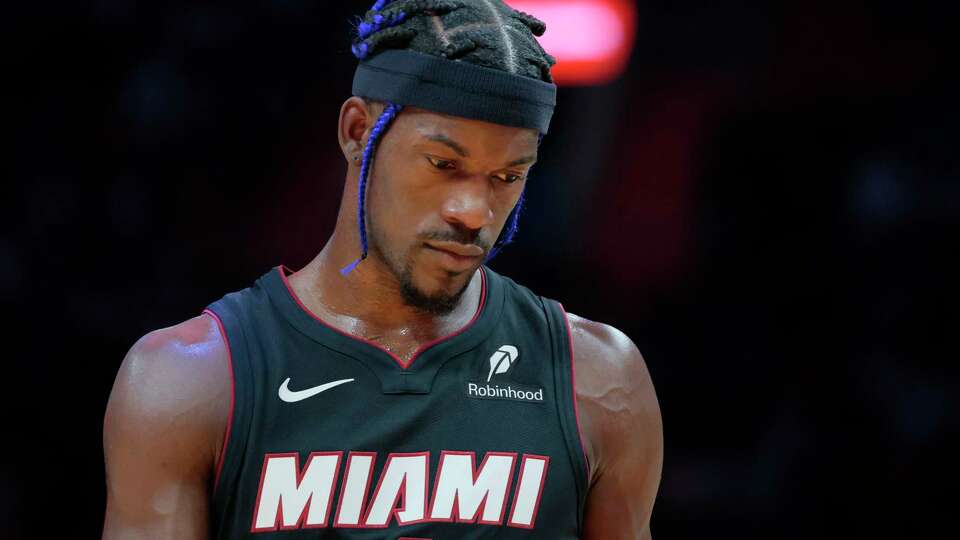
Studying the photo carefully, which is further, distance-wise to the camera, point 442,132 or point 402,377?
point 402,377

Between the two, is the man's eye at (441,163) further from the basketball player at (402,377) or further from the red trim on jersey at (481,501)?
the red trim on jersey at (481,501)

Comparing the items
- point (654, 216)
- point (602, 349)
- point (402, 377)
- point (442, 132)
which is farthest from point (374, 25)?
point (654, 216)

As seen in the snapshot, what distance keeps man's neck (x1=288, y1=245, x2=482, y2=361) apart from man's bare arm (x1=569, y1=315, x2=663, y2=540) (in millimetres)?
278

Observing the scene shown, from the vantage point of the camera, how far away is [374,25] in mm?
2012

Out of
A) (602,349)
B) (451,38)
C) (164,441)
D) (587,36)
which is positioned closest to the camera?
(164,441)

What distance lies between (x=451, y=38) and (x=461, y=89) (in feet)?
0.37

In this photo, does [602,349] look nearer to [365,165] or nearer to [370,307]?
[370,307]

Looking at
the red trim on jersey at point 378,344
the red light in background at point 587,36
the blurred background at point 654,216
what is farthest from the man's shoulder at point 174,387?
the red light in background at point 587,36

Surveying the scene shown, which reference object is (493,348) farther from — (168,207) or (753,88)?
(753,88)

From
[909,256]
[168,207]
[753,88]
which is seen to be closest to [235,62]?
[168,207]

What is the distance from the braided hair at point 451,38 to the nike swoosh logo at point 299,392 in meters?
0.21

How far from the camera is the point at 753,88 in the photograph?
14.0ft

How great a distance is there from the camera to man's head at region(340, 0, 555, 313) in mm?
1873

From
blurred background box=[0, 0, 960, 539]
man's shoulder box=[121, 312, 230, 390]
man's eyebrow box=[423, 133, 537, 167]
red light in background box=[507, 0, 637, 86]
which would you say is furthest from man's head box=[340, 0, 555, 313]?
red light in background box=[507, 0, 637, 86]
